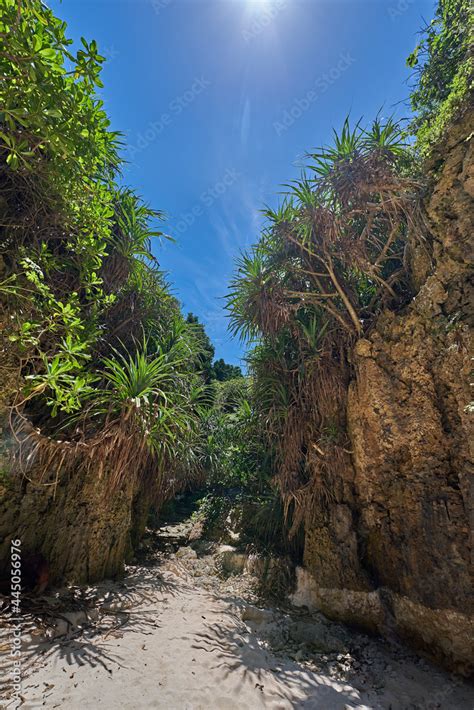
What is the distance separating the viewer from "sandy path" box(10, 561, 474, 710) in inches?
85.9

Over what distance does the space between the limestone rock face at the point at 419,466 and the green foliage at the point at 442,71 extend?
0.35 metres

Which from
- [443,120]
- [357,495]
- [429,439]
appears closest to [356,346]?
[429,439]

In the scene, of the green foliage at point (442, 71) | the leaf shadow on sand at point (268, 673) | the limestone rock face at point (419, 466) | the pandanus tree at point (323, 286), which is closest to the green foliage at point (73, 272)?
the pandanus tree at point (323, 286)

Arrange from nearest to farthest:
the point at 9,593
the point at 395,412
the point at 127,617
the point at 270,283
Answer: the point at 9,593 < the point at 127,617 < the point at 395,412 < the point at 270,283

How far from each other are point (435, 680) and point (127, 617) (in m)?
3.03

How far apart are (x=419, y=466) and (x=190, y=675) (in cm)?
303

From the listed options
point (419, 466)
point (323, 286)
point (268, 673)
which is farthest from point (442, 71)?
point (268, 673)

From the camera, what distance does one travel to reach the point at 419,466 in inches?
143

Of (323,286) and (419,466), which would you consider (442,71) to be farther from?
(419,466)

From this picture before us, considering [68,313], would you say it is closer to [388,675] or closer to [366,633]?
[388,675]

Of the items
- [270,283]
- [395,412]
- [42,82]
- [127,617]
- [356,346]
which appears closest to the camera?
[42,82]

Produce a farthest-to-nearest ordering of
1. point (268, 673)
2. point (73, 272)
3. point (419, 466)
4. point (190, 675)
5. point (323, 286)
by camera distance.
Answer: point (323, 286) → point (73, 272) → point (419, 466) → point (268, 673) → point (190, 675)

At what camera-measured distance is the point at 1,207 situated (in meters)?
3.01

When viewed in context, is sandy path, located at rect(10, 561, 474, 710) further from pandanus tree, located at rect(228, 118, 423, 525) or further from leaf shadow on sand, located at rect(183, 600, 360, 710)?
pandanus tree, located at rect(228, 118, 423, 525)
